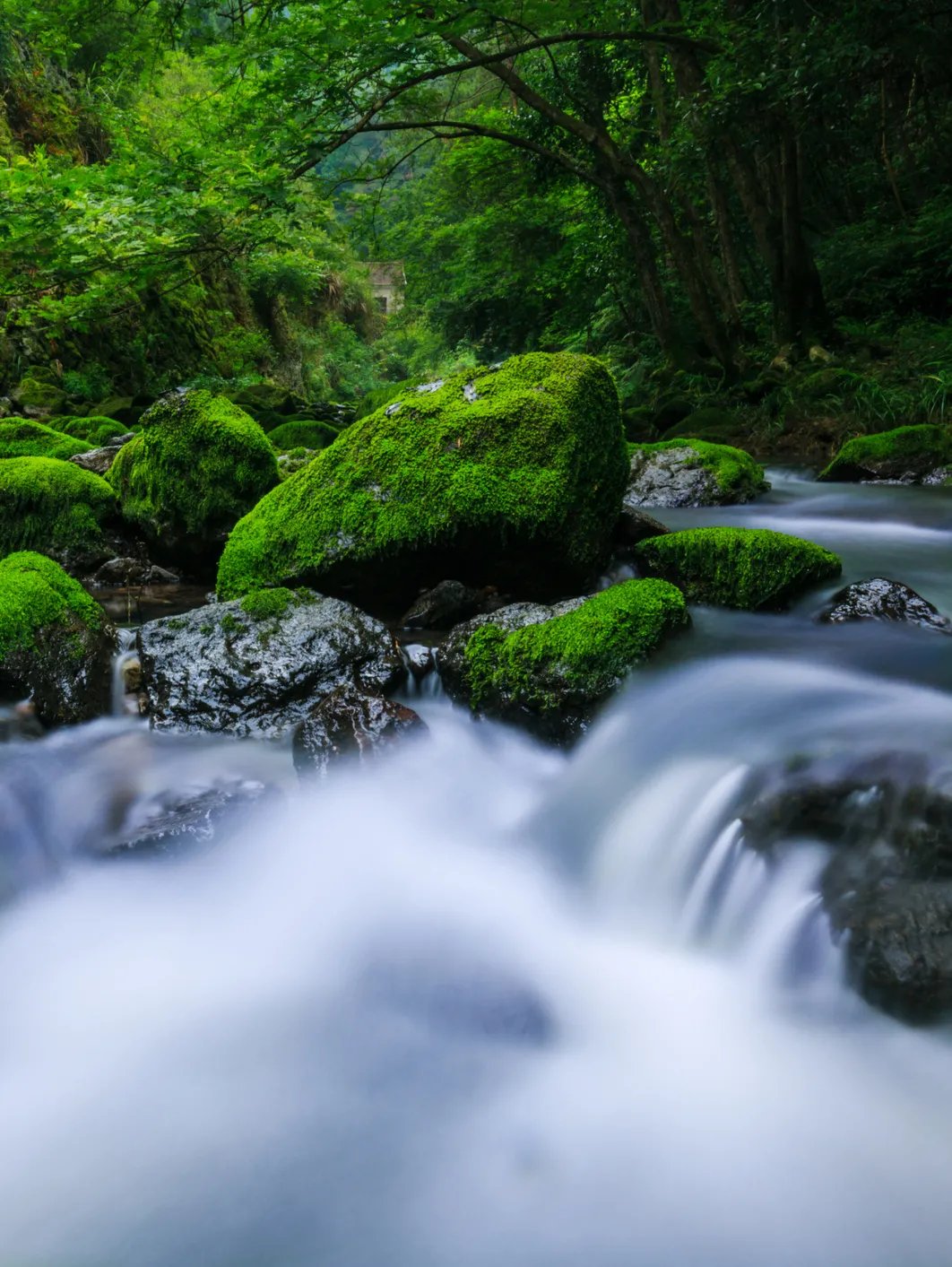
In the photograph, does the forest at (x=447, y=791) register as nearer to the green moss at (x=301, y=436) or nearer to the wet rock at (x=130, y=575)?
the wet rock at (x=130, y=575)

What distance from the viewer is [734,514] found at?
7.55 metres

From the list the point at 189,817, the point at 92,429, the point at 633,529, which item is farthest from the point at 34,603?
the point at 92,429

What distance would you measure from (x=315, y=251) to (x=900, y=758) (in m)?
25.6

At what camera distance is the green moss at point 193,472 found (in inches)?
233

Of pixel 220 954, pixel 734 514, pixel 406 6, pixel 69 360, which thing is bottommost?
pixel 220 954

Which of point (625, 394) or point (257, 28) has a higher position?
point (257, 28)

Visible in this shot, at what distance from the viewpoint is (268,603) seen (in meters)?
4.26

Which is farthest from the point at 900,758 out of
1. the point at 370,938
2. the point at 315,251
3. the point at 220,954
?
the point at 315,251

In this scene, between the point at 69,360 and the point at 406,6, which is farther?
the point at 69,360

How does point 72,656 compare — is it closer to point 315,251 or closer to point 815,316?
point 815,316

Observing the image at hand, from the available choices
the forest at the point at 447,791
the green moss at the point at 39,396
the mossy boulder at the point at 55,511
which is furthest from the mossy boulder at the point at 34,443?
the green moss at the point at 39,396

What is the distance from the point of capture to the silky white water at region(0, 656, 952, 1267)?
1888 millimetres

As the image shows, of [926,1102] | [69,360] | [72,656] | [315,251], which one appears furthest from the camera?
[315,251]

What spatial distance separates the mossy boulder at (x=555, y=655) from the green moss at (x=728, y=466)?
4428 mm
